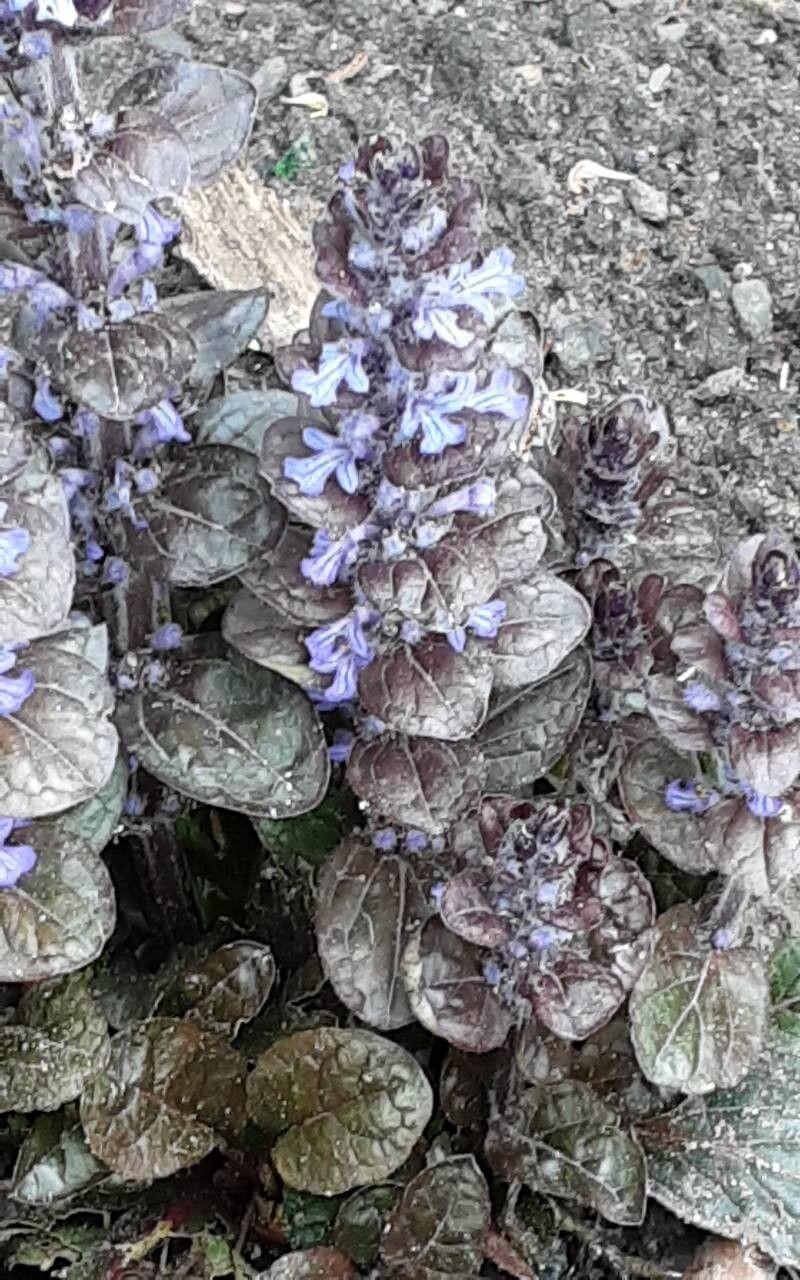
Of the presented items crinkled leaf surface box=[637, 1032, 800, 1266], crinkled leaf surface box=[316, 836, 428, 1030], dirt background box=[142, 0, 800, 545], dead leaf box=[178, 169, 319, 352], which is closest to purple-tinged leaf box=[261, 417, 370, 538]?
crinkled leaf surface box=[316, 836, 428, 1030]

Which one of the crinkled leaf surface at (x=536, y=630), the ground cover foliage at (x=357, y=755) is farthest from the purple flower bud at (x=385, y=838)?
the crinkled leaf surface at (x=536, y=630)

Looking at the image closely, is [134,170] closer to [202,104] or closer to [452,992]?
[202,104]

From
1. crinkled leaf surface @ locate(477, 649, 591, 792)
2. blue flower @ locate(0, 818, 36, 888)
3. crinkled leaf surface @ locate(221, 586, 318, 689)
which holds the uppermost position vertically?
crinkled leaf surface @ locate(221, 586, 318, 689)

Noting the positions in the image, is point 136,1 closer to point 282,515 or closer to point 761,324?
point 282,515

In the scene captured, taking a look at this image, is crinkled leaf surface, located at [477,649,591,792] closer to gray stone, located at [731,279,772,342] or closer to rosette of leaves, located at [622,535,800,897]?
rosette of leaves, located at [622,535,800,897]

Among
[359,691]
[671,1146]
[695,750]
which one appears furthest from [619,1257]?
[359,691]
